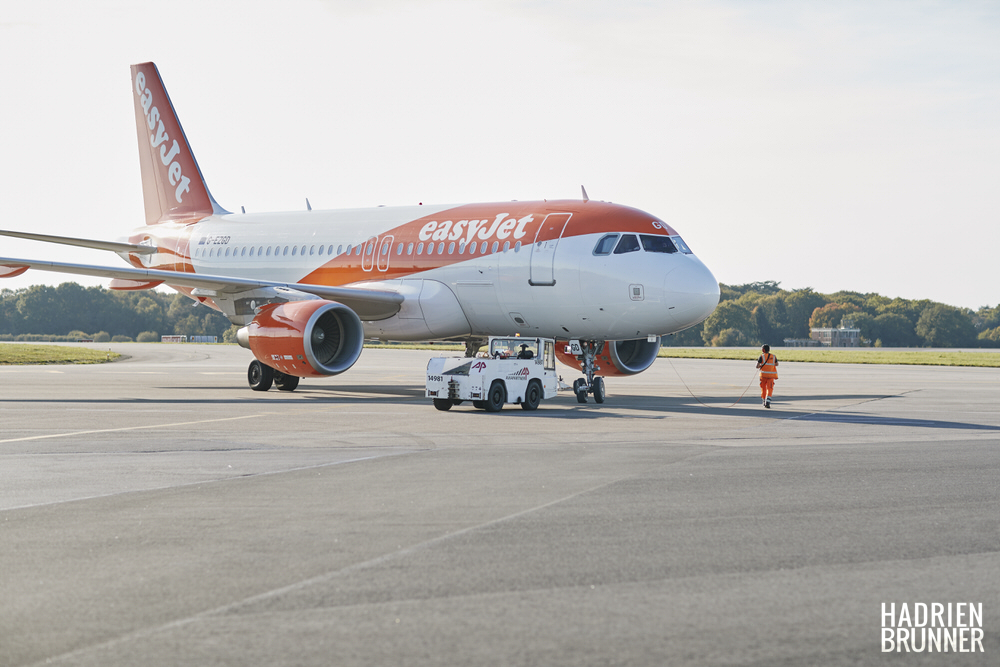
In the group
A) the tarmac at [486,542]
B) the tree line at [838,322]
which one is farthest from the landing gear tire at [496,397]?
the tree line at [838,322]

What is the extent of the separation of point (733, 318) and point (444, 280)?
258 feet

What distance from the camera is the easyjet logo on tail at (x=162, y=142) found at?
33.5 metres

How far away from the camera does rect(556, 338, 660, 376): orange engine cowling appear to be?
2631 centimetres

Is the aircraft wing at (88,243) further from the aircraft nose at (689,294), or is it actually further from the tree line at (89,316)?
the tree line at (89,316)

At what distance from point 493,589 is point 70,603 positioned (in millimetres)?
2459

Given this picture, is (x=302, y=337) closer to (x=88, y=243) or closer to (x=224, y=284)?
(x=224, y=284)

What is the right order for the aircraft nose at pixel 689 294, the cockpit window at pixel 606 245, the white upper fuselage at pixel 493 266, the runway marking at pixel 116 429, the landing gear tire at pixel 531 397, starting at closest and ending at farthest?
the runway marking at pixel 116 429 < the landing gear tire at pixel 531 397 < the aircraft nose at pixel 689 294 < the white upper fuselage at pixel 493 266 < the cockpit window at pixel 606 245

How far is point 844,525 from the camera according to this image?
8188 mm

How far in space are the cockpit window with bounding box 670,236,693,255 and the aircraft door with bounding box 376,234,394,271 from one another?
25.5 ft

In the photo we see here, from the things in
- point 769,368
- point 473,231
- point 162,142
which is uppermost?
point 162,142

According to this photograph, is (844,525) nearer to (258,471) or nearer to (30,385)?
Result: (258,471)

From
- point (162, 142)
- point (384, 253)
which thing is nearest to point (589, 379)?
point (384, 253)

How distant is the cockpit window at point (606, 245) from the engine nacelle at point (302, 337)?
5717 mm

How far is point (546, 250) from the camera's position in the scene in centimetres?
2317
